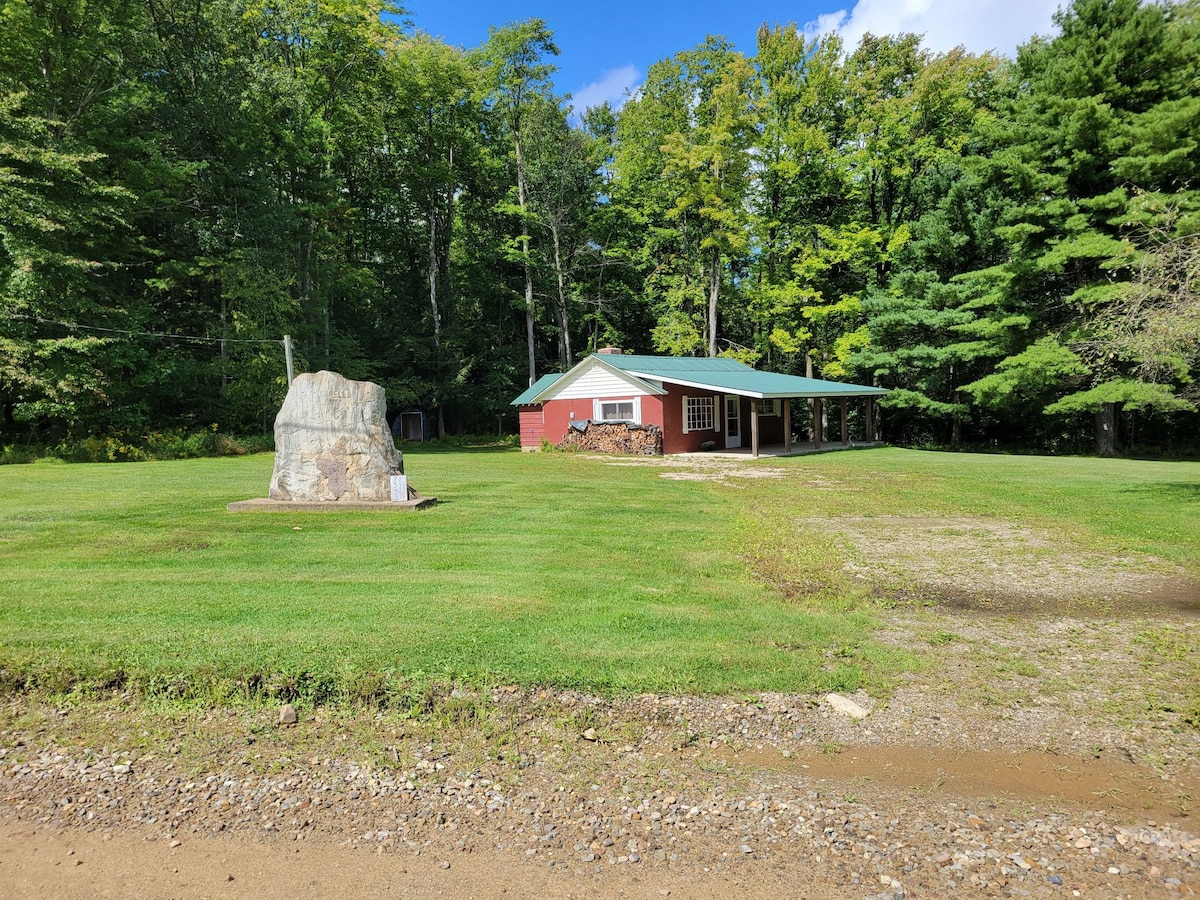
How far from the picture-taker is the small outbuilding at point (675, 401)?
22.0 meters

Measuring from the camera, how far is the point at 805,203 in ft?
106

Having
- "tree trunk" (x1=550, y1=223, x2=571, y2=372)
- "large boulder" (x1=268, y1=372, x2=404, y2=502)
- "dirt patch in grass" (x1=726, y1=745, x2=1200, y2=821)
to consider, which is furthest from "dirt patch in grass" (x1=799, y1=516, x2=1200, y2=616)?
"tree trunk" (x1=550, y1=223, x2=571, y2=372)

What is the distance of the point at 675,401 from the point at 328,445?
46.9 ft

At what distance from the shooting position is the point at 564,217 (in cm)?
3478

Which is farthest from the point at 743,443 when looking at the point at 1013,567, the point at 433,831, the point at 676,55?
the point at 433,831

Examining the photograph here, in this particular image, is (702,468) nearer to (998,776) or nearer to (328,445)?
(328,445)

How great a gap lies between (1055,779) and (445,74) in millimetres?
35679

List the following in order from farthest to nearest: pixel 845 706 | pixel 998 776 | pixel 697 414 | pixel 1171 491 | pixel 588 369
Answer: pixel 588 369
pixel 697 414
pixel 1171 491
pixel 845 706
pixel 998 776

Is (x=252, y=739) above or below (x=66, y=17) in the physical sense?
below

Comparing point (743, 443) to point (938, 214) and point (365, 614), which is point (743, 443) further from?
point (365, 614)

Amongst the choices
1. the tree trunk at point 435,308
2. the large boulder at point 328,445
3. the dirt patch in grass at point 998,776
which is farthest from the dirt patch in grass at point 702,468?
the tree trunk at point 435,308

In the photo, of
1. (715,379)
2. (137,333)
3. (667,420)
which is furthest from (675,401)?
(137,333)

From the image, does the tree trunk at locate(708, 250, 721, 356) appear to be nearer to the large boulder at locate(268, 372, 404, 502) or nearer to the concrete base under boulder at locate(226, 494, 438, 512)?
the large boulder at locate(268, 372, 404, 502)

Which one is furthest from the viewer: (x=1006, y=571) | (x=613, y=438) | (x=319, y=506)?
(x=613, y=438)
